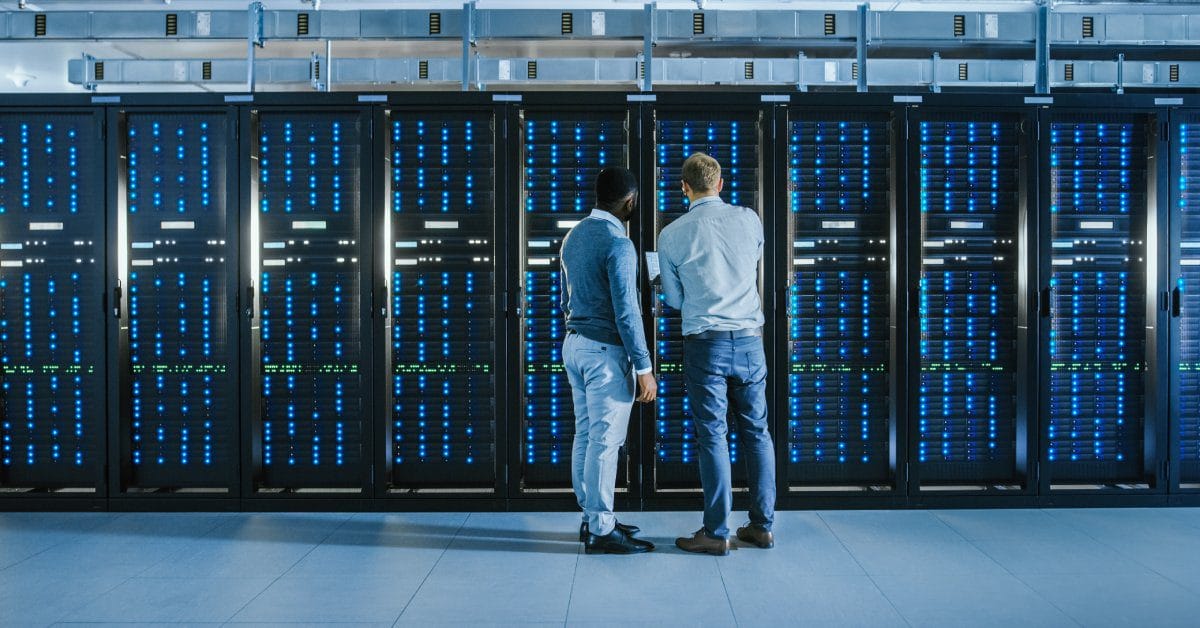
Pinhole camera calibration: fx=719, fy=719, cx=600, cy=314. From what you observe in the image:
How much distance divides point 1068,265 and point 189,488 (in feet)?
15.8

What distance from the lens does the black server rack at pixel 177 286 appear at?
3699mm

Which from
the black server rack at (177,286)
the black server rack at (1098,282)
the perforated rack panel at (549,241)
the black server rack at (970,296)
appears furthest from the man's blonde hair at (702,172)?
the black server rack at (177,286)

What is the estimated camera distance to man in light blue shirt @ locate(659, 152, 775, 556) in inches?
117

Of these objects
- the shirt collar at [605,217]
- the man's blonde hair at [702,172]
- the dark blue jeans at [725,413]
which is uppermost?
the man's blonde hair at [702,172]

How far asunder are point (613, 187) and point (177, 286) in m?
2.38

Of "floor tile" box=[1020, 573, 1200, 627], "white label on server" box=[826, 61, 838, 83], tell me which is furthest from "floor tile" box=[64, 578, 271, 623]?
"white label on server" box=[826, 61, 838, 83]

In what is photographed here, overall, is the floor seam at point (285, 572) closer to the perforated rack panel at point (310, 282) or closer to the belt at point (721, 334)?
the perforated rack panel at point (310, 282)

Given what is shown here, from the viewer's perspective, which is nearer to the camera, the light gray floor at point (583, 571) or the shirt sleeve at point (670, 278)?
the light gray floor at point (583, 571)

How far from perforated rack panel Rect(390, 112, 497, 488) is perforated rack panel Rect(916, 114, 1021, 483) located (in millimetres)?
→ 2285

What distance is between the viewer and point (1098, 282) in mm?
3803

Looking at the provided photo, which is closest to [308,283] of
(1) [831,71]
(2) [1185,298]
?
(1) [831,71]

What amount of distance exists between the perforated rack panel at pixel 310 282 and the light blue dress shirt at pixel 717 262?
174 centimetres

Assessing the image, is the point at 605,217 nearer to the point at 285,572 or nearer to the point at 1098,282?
the point at 285,572

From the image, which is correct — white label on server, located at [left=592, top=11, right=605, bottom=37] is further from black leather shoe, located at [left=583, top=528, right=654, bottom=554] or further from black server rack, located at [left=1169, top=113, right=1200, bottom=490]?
black server rack, located at [left=1169, top=113, right=1200, bottom=490]
